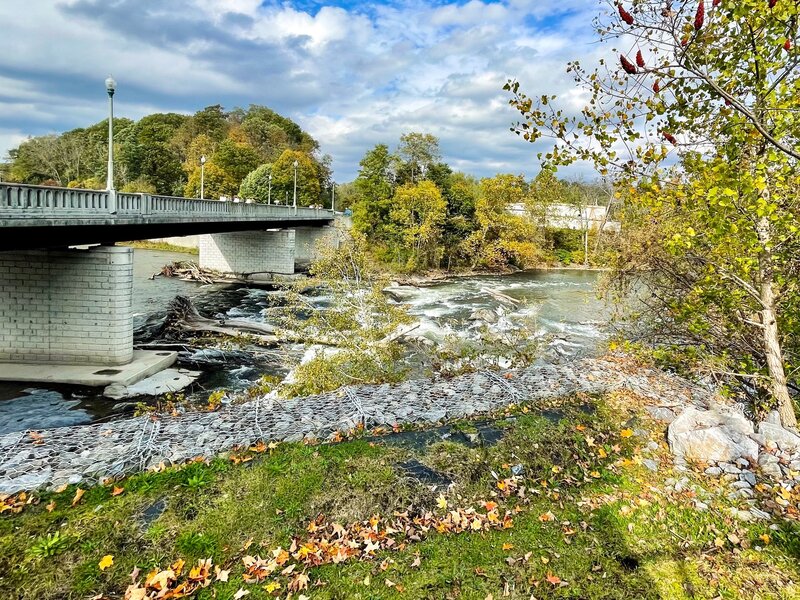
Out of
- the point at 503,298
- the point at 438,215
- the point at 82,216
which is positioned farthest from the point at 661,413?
the point at 438,215

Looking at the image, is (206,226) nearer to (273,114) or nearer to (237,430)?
(237,430)

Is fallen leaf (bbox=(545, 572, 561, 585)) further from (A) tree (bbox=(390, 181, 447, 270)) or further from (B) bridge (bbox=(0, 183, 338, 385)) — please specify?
(A) tree (bbox=(390, 181, 447, 270))

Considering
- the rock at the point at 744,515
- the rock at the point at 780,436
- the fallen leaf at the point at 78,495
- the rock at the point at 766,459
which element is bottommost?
the fallen leaf at the point at 78,495

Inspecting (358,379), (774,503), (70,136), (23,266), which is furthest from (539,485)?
(70,136)

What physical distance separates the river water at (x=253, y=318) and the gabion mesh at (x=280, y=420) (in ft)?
14.4

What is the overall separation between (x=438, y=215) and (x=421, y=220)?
2518 mm

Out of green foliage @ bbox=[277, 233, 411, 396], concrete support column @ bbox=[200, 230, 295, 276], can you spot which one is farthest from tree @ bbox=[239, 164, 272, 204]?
green foliage @ bbox=[277, 233, 411, 396]

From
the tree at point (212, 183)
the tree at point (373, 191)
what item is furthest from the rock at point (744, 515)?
the tree at point (212, 183)

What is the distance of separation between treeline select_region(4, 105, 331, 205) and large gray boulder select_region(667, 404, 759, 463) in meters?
62.1

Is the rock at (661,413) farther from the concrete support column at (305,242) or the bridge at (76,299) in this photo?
the concrete support column at (305,242)

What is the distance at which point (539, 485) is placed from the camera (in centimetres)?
645

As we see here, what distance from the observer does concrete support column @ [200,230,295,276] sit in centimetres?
4459

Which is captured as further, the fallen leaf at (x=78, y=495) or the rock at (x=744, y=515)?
the fallen leaf at (x=78, y=495)

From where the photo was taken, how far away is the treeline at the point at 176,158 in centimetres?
6726
